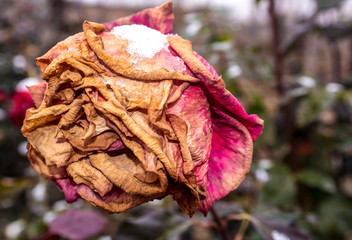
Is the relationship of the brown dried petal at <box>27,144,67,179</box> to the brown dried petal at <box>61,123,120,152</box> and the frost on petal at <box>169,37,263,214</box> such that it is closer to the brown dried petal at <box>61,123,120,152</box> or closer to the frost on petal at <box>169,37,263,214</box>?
the brown dried petal at <box>61,123,120,152</box>

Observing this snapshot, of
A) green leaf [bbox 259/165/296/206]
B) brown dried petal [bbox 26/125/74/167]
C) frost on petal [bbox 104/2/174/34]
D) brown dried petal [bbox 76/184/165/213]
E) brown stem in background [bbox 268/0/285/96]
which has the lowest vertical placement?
green leaf [bbox 259/165/296/206]

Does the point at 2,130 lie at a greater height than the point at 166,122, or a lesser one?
lesser

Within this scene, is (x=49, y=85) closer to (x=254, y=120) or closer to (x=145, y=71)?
(x=145, y=71)

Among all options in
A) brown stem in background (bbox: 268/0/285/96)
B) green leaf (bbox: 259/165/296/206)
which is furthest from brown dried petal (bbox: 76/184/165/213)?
brown stem in background (bbox: 268/0/285/96)

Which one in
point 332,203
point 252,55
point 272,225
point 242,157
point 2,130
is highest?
point 242,157

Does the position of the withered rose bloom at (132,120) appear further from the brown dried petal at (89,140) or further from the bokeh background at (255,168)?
the bokeh background at (255,168)

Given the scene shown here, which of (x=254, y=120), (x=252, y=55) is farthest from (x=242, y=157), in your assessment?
(x=252, y=55)

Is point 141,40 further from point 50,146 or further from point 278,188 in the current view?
point 278,188
